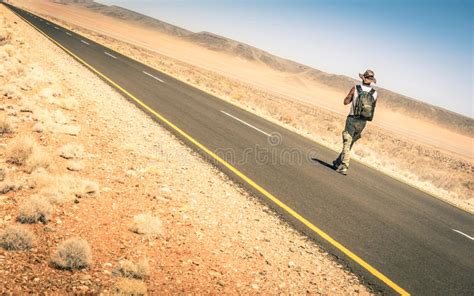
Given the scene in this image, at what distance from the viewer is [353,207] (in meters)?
6.92

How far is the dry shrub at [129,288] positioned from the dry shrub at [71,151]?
151 inches

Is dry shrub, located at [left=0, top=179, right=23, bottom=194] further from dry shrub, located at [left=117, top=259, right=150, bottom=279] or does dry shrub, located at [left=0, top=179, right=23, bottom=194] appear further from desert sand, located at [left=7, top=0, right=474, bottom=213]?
desert sand, located at [left=7, top=0, right=474, bottom=213]

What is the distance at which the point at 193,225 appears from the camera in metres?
4.95

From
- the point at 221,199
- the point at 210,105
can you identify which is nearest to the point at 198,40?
the point at 210,105

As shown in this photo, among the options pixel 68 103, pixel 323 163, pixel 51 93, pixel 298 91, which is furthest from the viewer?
pixel 298 91

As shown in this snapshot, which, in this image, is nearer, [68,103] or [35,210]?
[35,210]

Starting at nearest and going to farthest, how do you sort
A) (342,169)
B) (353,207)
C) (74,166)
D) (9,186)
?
1. (9,186)
2. (74,166)
3. (353,207)
4. (342,169)

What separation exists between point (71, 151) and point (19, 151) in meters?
0.93

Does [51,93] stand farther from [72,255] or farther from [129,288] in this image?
[129,288]

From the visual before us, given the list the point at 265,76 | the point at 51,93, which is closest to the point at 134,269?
the point at 51,93

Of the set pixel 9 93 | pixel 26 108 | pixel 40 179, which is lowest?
pixel 40 179

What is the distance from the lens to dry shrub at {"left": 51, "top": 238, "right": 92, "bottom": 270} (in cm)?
348

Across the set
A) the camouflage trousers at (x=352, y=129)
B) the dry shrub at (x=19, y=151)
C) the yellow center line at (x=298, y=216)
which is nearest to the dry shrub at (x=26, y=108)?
the dry shrub at (x=19, y=151)

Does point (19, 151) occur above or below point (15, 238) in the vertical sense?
above
